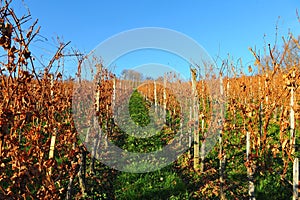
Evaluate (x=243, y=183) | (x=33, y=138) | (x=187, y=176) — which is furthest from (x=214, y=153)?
(x=33, y=138)

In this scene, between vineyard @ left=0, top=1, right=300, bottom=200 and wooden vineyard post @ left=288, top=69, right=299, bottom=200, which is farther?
wooden vineyard post @ left=288, top=69, right=299, bottom=200

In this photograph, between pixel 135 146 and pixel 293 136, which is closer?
pixel 293 136

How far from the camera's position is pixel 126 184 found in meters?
5.36

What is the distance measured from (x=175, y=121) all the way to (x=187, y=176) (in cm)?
629

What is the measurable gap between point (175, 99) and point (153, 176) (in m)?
8.43

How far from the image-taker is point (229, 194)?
4.66 m

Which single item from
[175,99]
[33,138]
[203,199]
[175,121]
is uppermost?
[175,99]

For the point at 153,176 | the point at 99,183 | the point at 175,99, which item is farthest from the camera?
the point at 175,99

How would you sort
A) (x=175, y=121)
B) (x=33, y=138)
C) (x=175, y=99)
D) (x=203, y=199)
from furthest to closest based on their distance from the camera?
1. (x=175, y=99)
2. (x=175, y=121)
3. (x=203, y=199)
4. (x=33, y=138)

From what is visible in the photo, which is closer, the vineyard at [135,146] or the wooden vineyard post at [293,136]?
the vineyard at [135,146]

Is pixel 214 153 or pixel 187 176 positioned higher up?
pixel 214 153

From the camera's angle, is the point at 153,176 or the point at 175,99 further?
the point at 175,99

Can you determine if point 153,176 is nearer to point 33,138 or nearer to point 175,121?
point 33,138

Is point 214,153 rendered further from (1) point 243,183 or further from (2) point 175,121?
(2) point 175,121
